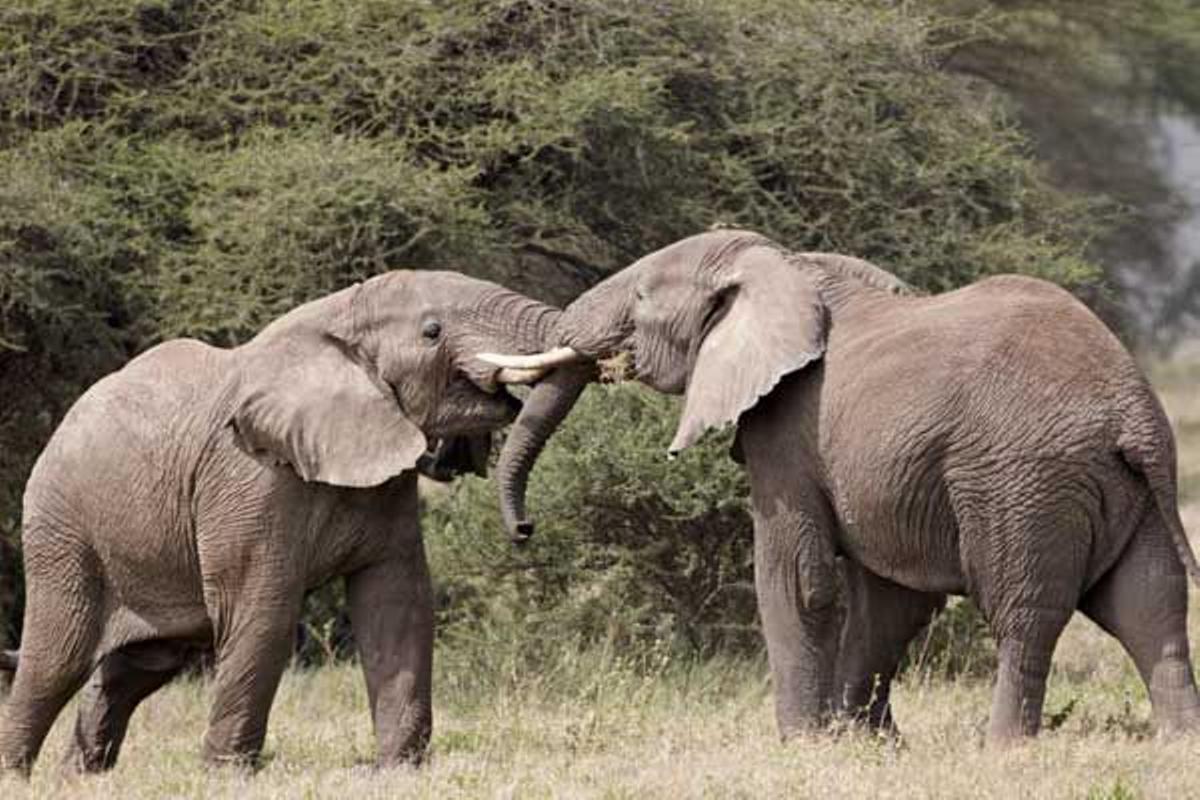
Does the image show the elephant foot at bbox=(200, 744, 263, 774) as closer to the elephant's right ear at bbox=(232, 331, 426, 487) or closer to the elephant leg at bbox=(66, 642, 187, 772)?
the elephant leg at bbox=(66, 642, 187, 772)

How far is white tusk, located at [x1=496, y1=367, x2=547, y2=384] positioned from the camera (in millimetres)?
9547

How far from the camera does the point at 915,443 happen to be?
9.38 meters

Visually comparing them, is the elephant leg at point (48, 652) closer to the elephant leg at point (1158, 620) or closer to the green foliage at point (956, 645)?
the elephant leg at point (1158, 620)

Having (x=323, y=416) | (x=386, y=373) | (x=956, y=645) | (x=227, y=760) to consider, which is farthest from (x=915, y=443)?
(x=956, y=645)

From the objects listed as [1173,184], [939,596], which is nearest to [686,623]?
[939,596]

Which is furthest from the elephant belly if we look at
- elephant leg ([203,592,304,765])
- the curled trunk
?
elephant leg ([203,592,304,765])

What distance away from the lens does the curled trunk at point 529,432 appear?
9.95 m

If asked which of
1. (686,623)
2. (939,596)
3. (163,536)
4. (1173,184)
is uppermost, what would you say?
(163,536)

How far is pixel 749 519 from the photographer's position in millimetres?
13789

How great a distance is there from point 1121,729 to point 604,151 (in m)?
7.59

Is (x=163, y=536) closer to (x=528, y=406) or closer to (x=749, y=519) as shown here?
(x=528, y=406)

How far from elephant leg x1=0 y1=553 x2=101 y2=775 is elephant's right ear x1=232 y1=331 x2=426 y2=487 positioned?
860mm

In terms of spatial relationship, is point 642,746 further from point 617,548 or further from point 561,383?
point 617,548

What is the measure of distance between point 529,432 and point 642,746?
1.17 m
